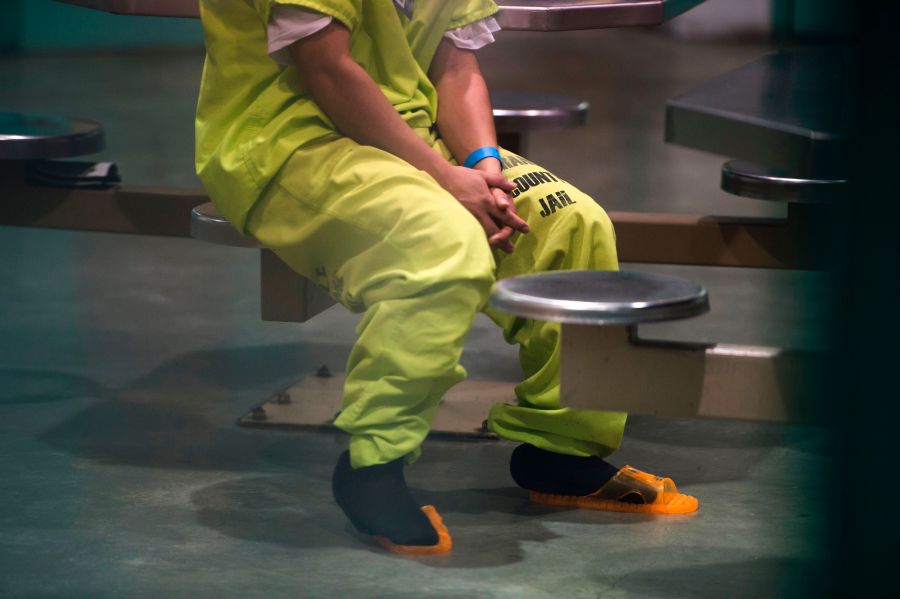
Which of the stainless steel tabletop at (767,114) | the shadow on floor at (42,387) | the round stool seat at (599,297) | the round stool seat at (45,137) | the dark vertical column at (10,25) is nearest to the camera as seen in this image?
the round stool seat at (599,297)

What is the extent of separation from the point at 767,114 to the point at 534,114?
0.99 metres

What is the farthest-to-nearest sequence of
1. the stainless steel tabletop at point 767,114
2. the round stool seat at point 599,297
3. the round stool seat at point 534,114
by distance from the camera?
the round stool seat at point 534,114
the stainless steel tabletop at point 767,114
the round stool seat at point 599,297

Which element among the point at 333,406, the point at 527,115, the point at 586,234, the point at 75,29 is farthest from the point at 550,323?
the point at 75,29

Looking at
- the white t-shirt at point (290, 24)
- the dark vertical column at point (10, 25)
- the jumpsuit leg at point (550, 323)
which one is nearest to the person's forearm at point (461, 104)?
the jumpsuit leg at point (550, 323)

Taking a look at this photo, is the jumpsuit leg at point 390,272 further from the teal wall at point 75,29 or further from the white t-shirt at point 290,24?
the teal wall at point 75,29

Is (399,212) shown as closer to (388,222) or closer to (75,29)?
(388,222)

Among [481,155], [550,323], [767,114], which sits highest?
[767,114]

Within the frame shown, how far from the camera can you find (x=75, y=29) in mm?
8789

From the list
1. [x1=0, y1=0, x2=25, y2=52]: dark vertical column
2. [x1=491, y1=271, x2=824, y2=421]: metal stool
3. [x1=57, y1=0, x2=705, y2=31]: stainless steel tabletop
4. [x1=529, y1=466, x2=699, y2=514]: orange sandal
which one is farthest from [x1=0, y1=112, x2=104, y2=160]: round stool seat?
[x1=0, y1=0, x2=25, y2=52]: dark vertical column

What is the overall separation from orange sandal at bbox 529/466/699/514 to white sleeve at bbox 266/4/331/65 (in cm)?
85

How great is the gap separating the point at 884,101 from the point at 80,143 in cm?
211

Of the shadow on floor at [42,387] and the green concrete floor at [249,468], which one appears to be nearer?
the green concrete floor at [249,468]

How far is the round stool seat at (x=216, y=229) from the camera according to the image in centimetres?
236

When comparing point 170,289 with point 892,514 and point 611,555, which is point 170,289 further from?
point 892,514
